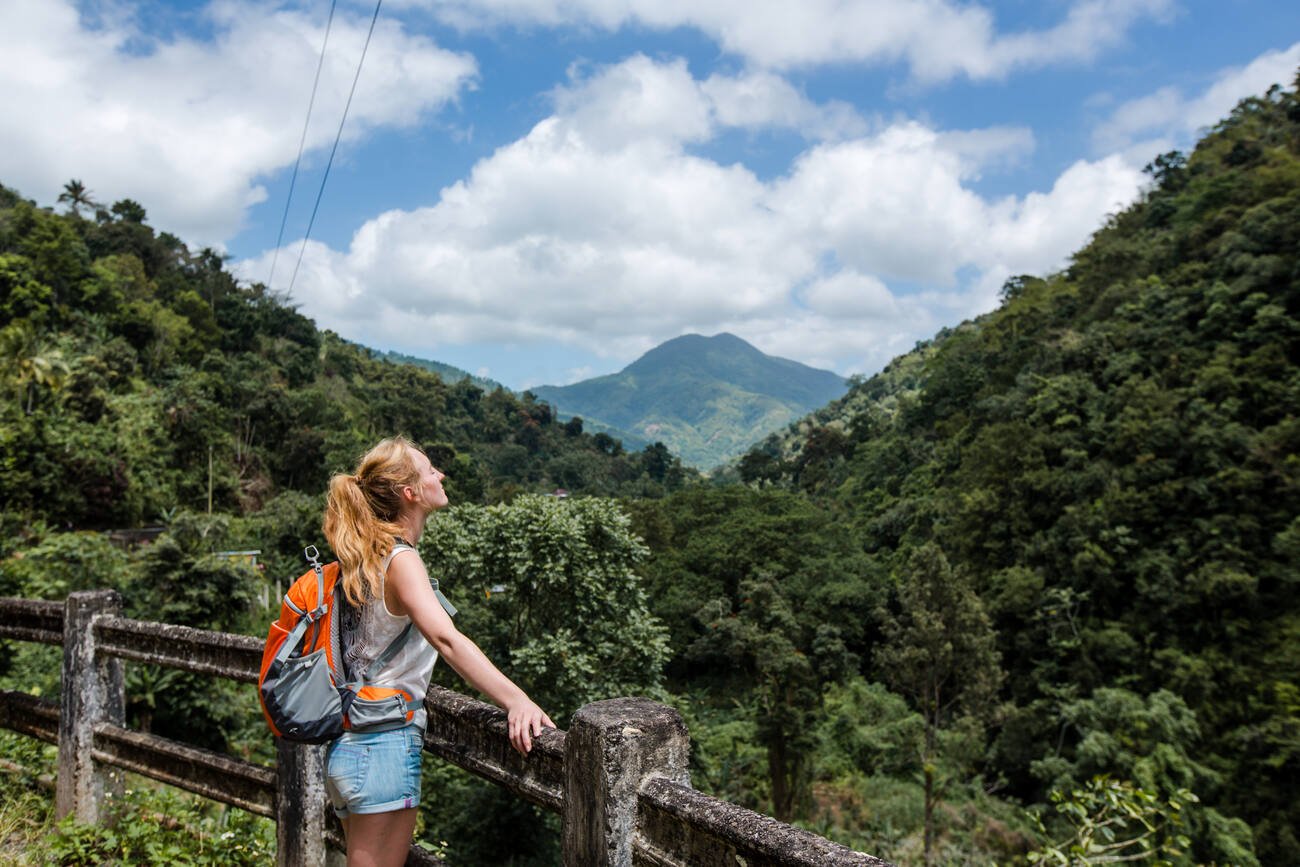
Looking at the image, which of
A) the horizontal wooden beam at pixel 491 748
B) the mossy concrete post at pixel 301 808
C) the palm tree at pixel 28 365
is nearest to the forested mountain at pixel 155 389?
the palm tree at pixel 28 365

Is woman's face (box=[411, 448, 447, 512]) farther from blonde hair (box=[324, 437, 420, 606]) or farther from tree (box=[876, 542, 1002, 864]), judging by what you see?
tree (box=[876, 542, 1002, 864])

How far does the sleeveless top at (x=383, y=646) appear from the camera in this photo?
174 centimetres

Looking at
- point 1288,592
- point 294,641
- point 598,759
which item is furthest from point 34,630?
point 1288,592

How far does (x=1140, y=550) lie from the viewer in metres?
23.8

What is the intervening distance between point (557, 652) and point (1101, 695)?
14293mm

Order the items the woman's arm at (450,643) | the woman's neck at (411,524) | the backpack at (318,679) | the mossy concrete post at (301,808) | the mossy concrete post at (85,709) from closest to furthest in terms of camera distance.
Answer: the woman's arm at (450,643), the backpack at (318,679), the woman's neck at (411,524), the mossy concrete post at (301,808), the mossy concrete post at (85,709)

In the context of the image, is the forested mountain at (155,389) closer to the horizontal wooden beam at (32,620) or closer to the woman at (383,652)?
the horizontal wooden beam at (32,620)

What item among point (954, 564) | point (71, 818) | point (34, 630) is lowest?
point (954, 564)

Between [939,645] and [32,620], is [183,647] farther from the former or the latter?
[939,645]

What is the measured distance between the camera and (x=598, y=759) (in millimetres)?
1479

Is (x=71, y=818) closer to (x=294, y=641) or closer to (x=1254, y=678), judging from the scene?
(x=294, y=641)

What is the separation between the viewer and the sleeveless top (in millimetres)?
1743

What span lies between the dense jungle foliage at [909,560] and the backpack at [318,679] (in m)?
2.17

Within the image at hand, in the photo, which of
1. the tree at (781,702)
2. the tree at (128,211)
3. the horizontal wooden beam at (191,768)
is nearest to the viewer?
the horizontal wooden beam at (191,768)
